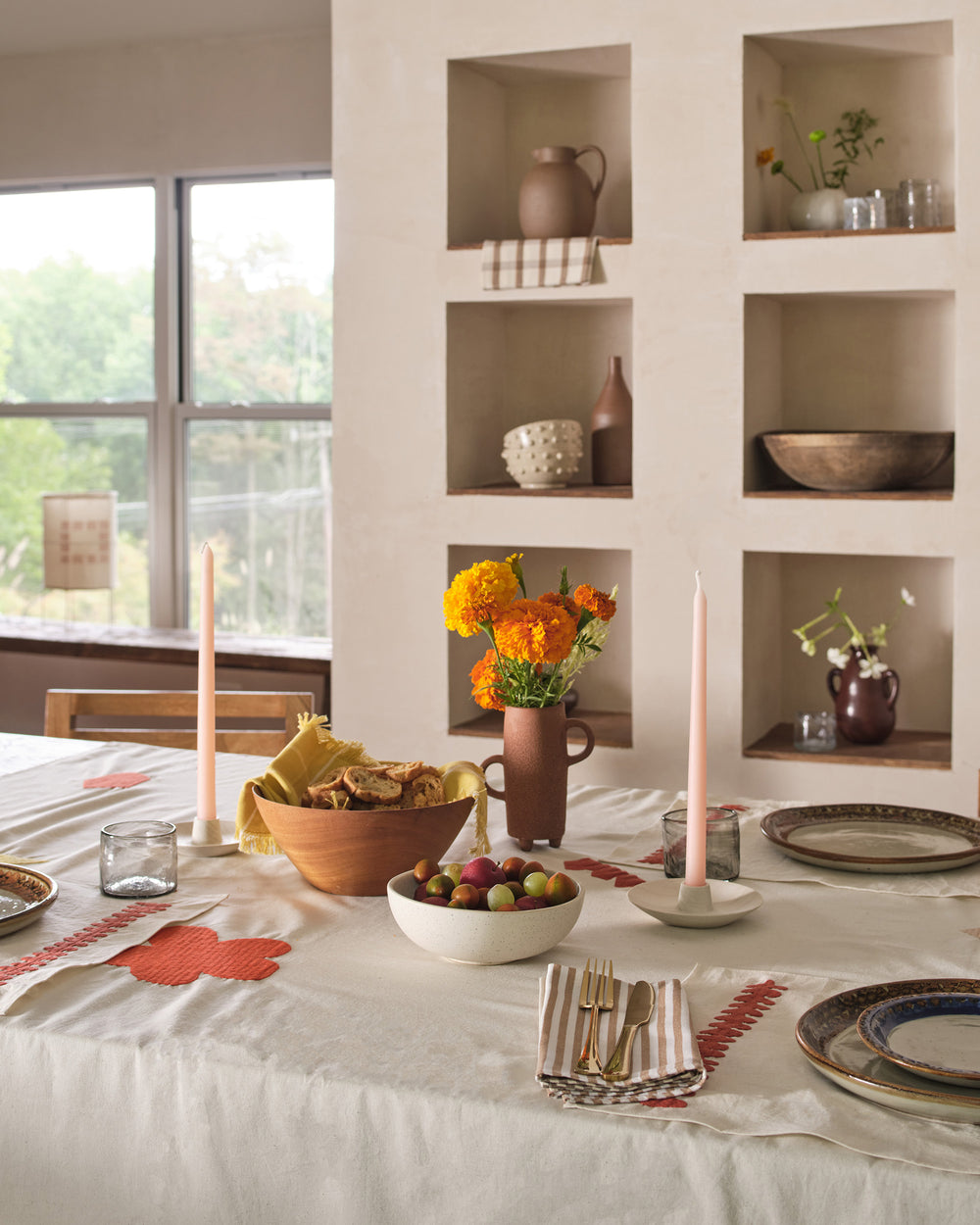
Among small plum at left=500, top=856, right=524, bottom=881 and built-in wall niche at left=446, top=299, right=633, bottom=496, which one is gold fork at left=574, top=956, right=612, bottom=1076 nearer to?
small plum at left=500, top=856, right=524, bottom=881

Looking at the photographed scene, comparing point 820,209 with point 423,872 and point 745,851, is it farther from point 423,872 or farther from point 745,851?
point 423,872

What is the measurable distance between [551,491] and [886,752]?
91 centimetres

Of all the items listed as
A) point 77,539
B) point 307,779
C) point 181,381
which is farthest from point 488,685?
point 181,381

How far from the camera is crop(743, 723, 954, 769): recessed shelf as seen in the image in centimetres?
270

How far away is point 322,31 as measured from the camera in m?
3.77

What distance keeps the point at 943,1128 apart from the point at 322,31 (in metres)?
3.60

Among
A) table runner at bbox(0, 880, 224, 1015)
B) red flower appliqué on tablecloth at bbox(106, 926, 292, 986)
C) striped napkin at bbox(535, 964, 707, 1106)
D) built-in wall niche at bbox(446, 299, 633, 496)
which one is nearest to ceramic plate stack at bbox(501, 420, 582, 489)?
built-in wall niche at bbox(446, 299, 633, 496)

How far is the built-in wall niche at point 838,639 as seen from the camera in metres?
2.86

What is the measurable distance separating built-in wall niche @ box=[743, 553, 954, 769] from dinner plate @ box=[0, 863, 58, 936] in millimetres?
1760

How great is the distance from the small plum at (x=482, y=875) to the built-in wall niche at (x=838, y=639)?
1684mm

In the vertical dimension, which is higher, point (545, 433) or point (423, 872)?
point (545, 433)

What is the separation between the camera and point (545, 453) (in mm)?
2928

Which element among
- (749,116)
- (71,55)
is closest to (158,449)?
(71,55)

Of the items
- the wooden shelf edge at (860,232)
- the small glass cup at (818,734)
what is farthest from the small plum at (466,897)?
the wooden shelf edge at (860,232)
